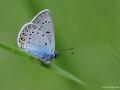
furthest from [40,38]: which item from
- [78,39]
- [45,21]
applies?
[78,39]

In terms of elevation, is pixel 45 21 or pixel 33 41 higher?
pixel 45 21

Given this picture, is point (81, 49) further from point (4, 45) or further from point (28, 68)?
point (4, 45)

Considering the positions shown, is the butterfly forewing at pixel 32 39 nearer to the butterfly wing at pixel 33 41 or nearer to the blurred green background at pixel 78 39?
the butterfly wing at pixel 33 41

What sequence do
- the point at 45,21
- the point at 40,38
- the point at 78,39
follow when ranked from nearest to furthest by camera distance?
the point at 45,21 → the point at 40,38 → the point at 78,39

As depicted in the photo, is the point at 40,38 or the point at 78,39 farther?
the point at 78,39

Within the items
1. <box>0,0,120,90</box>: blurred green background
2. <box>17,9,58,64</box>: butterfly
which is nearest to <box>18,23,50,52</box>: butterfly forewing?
<box>17,9,58,64</box>: butterfly

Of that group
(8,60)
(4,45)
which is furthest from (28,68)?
(4,45)

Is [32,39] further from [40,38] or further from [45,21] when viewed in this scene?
[45,21]

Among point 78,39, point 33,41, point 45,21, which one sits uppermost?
point 45,21
